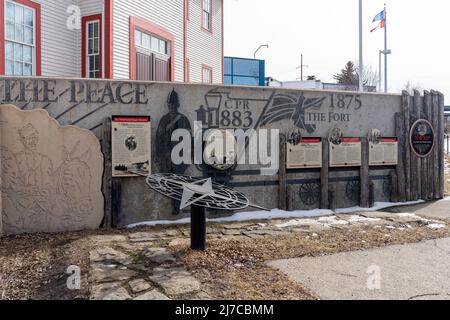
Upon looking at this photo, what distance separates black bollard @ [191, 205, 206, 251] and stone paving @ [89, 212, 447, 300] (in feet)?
1.14

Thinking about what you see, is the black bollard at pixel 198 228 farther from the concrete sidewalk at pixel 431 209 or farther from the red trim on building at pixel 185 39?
the red trim on building at pixel 185 39

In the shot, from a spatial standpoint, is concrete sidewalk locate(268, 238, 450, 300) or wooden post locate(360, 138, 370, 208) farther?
wooden post locate(360, 138, 370, 208)

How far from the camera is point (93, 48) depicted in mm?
10930

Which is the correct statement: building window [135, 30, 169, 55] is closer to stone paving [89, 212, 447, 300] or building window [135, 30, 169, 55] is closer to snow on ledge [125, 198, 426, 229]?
snow on ledge [125, 198, 426, 229]

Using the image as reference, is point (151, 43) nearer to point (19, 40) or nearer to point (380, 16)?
point (19, 40)

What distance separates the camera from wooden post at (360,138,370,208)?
8.58 metres

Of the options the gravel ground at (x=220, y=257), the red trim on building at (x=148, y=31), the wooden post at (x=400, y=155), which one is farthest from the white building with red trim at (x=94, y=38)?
the wooden post at (x=400, y=155)

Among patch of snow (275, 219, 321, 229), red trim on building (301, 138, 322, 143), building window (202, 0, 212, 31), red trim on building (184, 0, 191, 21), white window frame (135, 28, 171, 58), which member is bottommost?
patch of snow (275, 219, 321, 229)

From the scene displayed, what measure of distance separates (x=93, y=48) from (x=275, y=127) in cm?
596

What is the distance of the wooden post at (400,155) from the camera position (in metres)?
9.08

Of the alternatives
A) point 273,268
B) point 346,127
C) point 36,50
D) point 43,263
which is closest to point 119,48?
point 36,50

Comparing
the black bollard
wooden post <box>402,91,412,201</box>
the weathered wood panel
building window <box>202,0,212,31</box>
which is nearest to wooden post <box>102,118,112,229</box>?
the black bollard

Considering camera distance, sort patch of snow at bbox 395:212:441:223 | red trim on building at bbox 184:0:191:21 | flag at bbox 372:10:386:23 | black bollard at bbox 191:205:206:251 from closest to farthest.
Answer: black bollard at bbox 191:205:206:251 → patch of snow at bbox 395:212:441:223 → red trim on building at bbox 184:0:191:21 → flag at bbox 372:10:386:23

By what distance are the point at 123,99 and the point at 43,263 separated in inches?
121
